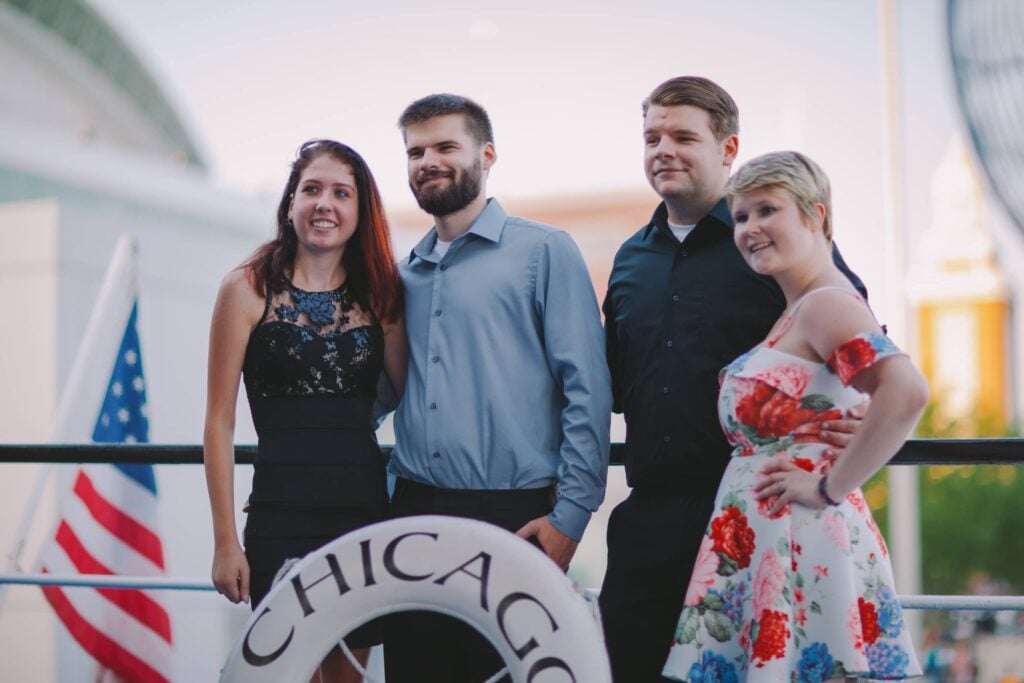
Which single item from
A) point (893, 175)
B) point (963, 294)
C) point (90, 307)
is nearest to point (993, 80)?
point (893, 175)

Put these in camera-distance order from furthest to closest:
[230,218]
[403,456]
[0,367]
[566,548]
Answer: [230,218]
[0,367]
[403,456]
[566,548]

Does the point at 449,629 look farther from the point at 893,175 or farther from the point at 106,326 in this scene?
the point at 893,175

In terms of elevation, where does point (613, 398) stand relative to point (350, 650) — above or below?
above

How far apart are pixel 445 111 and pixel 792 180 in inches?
25.7

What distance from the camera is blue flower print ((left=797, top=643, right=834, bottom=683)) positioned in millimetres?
1682

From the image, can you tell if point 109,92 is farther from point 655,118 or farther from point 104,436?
point 655,118

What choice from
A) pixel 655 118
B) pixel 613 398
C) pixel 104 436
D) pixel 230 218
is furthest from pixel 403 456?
pixel 230 218

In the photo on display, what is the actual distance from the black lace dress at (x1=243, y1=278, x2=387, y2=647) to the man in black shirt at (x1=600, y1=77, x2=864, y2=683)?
1.48 ft

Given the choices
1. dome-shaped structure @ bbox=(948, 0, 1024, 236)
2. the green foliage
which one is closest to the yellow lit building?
the green foliage

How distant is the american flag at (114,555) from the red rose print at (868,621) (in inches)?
122

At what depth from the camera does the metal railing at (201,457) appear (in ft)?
6.75

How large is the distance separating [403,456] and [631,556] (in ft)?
1.46

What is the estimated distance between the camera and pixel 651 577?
203cm

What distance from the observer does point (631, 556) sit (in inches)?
80.9
